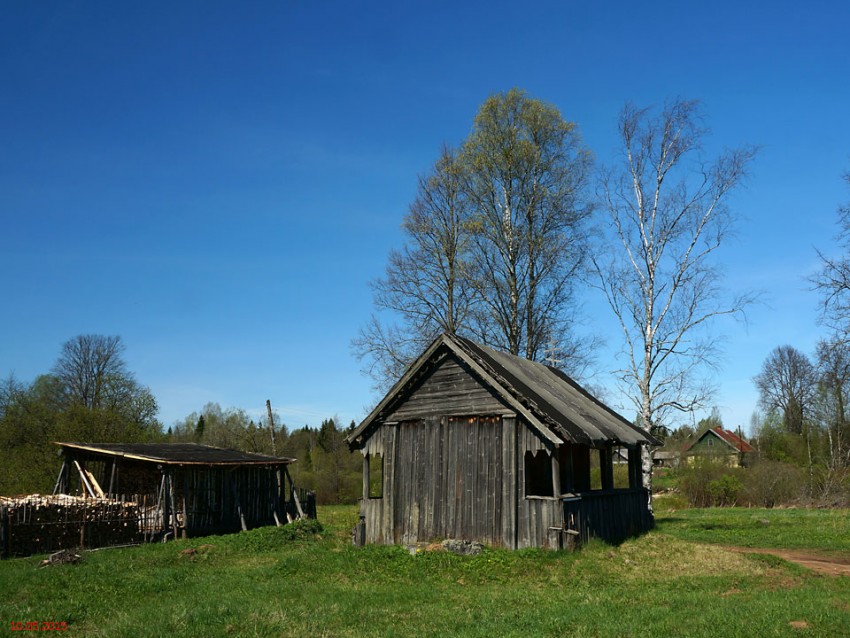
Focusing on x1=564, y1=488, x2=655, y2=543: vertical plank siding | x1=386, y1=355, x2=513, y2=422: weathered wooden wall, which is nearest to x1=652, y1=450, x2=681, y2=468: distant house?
x1=564, y1=488, x2=655, y2=543: vertical plank siding

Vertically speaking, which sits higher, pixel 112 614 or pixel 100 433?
pixel 100 433

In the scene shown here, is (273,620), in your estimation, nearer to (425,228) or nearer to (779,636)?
(779,636)

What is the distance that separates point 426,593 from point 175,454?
17.4 m

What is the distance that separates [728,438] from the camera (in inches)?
3014

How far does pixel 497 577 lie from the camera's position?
16.2 meters

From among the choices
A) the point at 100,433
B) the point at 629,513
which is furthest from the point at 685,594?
the point at 100,433

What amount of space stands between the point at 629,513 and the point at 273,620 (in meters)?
15.2

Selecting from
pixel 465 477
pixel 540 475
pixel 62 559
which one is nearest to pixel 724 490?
pixel 540 475

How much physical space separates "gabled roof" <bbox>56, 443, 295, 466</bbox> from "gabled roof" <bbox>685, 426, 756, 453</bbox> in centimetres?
5750

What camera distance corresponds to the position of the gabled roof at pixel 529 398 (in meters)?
18.6

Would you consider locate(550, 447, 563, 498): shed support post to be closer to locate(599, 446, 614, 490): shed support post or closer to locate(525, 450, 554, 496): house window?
locate(525, 450, 554, 496): house window

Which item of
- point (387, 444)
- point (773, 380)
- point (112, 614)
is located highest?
point (773, 380)

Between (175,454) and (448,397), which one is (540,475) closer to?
(448,397)

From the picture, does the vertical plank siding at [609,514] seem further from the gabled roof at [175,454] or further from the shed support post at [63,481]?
the shed support post at [63,481]
